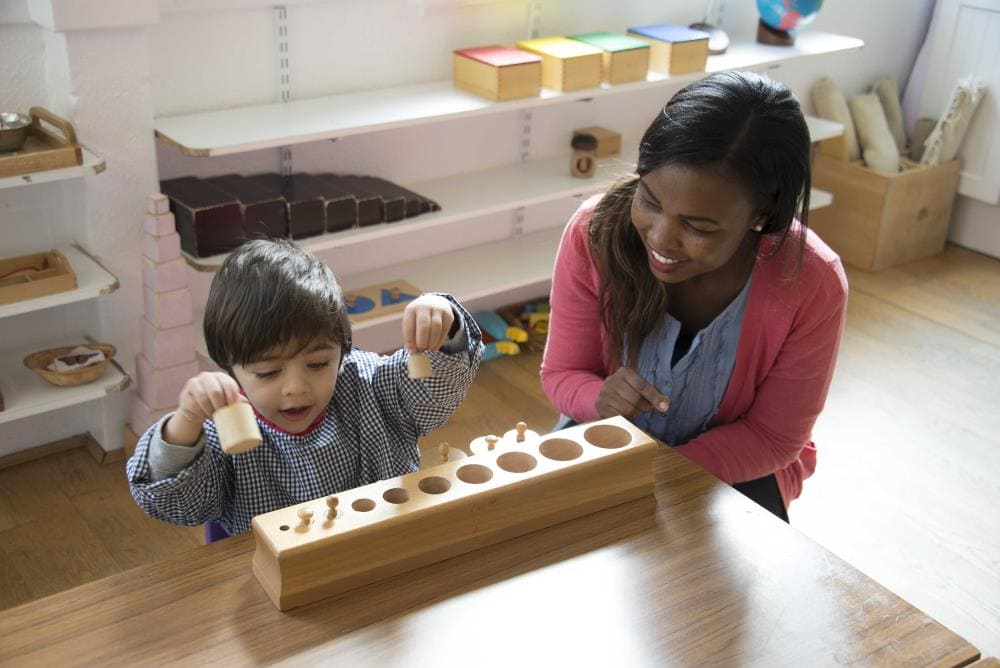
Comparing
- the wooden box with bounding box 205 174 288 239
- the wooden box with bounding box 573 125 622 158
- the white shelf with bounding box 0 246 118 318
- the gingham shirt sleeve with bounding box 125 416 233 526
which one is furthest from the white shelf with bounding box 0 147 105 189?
the wooden box with bounding box 573 125 622 158

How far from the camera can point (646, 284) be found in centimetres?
158

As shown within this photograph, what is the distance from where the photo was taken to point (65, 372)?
92.4 inches

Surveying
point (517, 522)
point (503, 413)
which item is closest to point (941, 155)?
point (503, 413)

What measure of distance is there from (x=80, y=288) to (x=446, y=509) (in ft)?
4.80

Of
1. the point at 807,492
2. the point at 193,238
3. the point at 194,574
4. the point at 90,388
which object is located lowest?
the point at 807,492

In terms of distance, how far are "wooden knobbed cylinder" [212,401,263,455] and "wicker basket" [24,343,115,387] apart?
57.1 inches

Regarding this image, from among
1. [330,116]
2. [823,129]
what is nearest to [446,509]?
[330,116]

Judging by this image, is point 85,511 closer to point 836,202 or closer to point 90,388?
point 90,388

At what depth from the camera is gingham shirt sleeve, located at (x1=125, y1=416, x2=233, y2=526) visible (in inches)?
45.6

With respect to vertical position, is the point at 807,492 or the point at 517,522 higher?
the point at 517,522

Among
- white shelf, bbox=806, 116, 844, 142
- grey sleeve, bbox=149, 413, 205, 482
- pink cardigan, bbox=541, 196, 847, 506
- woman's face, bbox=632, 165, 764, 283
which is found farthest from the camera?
white shelf, bbox=806, 116, 844, 142

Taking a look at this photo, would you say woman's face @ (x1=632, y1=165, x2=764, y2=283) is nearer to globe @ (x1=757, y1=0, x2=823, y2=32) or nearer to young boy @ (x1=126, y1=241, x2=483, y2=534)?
young boy @ (x1=126, y1=241, x2=483, y2=534)

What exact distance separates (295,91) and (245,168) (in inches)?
9.1

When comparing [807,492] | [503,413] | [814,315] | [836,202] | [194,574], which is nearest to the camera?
[194,574]
